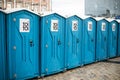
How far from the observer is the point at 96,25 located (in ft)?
28.0

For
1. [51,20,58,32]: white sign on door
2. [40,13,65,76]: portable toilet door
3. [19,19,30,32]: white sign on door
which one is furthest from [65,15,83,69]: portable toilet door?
[19,19,30,32]: white sign on door

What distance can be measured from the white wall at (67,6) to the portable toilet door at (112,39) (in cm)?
298

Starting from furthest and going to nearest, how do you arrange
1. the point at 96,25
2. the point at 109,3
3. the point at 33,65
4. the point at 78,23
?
the point at 109,3, the point at 96,25, the point at 78,23, the point at 33,65

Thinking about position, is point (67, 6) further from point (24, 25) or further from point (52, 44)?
point (24, 25)

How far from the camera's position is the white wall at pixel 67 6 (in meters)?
12.2

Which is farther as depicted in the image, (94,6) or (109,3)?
(109,3)

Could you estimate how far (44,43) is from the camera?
629cm

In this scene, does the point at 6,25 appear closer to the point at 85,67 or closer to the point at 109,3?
the point at 85,67

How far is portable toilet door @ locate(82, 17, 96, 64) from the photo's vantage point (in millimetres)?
7938

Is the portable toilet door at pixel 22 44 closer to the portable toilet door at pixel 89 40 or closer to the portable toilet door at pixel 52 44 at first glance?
the portable toilet door at pixel 52 44

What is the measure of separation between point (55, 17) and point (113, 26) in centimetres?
392

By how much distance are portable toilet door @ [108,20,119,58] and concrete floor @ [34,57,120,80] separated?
1477 millimetres

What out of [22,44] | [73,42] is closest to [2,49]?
[22,44]

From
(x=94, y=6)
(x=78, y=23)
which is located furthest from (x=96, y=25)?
(x=94, y=6)
